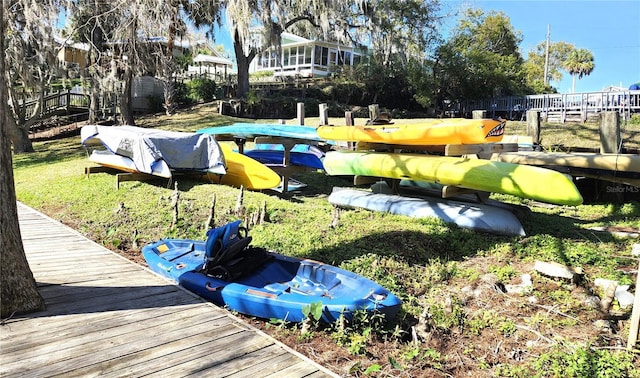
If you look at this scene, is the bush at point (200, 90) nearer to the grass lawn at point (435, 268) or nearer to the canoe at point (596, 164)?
the grass lawn at point (435, 268)

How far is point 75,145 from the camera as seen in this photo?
1766cm

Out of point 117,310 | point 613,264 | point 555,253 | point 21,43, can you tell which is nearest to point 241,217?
point 117,310

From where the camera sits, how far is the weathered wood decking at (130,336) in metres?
3.18

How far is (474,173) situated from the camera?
683 cm

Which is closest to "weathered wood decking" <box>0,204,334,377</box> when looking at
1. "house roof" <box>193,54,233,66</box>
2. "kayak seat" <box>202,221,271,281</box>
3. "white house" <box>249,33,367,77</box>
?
"kayak seat" <box>202,221,271,281</box>

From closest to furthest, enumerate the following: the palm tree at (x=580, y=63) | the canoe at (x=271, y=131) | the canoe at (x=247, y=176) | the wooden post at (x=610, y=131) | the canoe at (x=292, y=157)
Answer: the canoe at (x=247, y=176) < the wooden post at (x=610, y=131) < the canoe at (x=271, y=131) < the canoe at (x=292, y=157) < the palm tree at (x=580, y=63)

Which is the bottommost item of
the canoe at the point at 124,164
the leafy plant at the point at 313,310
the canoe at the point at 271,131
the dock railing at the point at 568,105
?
the leafy plant at the point at 313,310

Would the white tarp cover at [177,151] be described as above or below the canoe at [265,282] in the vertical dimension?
above

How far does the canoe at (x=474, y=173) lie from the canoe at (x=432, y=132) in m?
0.28

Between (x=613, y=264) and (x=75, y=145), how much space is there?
58.0ft

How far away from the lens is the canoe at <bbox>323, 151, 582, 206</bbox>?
20.3ft

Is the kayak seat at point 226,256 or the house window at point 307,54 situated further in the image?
the house window at point 307,54

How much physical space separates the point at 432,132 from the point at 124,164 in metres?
6.39

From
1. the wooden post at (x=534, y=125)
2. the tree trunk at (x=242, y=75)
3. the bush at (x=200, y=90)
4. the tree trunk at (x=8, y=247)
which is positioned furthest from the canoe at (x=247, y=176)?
the bush at (x=200, y=90)
